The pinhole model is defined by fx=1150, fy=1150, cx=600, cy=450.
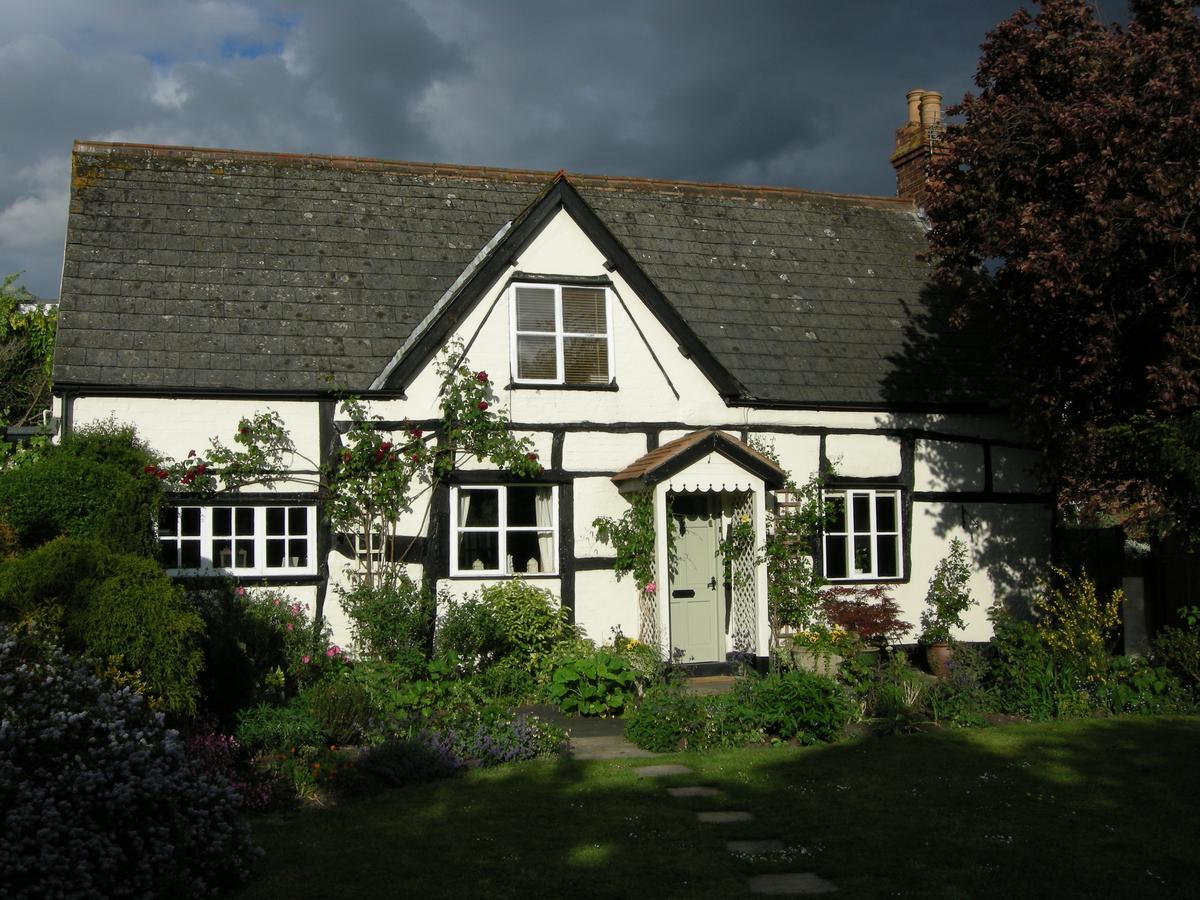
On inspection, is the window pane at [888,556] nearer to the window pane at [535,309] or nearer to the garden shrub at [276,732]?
the window pane at [535,309]

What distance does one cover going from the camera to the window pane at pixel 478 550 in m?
15.3

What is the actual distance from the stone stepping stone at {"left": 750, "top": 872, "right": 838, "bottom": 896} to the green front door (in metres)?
8.76

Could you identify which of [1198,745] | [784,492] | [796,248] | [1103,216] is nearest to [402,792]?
[1198,745]

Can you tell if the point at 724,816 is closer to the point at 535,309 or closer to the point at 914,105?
the point at 535,309

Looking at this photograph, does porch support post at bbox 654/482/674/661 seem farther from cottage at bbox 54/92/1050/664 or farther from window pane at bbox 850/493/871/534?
window pane at bbox 850/493/871/534

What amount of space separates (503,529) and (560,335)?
2.78m

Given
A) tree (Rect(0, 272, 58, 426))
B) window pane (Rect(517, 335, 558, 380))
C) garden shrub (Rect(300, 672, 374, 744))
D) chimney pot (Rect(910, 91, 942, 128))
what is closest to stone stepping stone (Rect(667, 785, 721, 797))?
garden shrub (Rect(300, 672, 374, 744))

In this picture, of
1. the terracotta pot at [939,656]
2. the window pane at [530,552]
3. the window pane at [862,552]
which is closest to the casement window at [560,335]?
the window pane at [530,552]

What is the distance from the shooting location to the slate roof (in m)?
15.0

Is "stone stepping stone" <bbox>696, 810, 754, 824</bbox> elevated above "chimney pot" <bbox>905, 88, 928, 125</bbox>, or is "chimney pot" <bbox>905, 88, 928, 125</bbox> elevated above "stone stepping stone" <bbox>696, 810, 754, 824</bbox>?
"chimney pot" <bbox>905, 88, 928, 125</bbox>

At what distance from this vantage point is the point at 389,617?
13.8 metres

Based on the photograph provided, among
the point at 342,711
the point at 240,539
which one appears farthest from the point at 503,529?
the point at 342,711

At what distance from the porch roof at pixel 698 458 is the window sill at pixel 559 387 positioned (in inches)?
45.4

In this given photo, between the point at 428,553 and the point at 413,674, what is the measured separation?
2.22 metres
